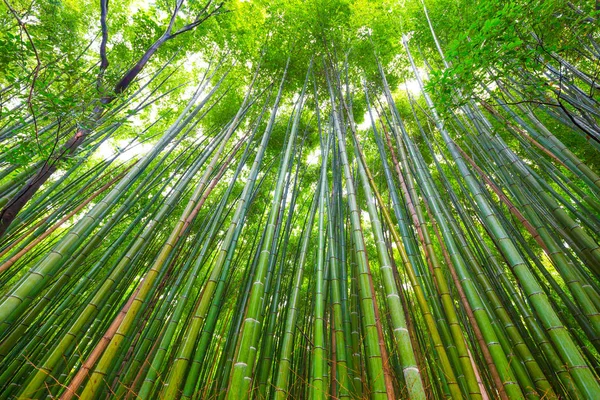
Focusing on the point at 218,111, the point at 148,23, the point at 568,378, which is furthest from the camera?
the point at 218,111

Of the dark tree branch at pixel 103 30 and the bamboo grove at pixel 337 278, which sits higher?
the dark tree branch at pixel 103 30

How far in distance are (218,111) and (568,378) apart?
4.53 m

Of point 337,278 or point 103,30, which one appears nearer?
point 337,278

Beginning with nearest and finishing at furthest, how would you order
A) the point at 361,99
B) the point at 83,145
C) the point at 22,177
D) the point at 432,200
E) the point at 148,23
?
the point at 432,200, the point at 22,177, the point at 83,145, the point at 148,23, the point at 361,99

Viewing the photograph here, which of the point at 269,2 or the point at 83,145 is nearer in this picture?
the point at 83,145

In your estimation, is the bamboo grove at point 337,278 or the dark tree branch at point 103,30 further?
the dark tree branch at point 103,30

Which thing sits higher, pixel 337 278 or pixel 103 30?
pixel 103 30

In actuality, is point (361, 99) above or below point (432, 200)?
above

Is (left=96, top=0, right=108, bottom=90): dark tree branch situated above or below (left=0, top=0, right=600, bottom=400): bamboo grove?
above

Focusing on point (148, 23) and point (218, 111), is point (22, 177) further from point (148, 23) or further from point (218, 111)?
point (218, 111)

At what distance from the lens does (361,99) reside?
15.2 ft

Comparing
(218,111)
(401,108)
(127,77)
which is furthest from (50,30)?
(401,108)

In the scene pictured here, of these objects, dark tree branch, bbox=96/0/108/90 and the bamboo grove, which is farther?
dark tree branch, bbox=96/0/108/90

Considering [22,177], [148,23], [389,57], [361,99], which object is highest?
[361,99]
